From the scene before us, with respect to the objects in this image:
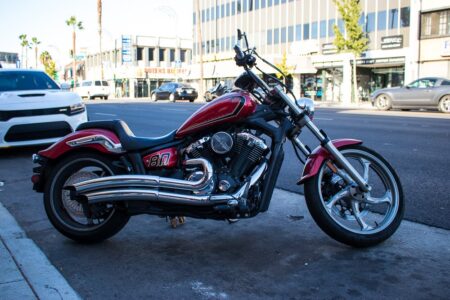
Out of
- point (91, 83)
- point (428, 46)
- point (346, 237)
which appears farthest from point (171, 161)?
point (91, 83)

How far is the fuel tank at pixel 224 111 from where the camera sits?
3572 millimetres

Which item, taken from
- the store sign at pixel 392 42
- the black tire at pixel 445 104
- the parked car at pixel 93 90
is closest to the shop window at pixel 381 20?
the store sign at pixel 392 42

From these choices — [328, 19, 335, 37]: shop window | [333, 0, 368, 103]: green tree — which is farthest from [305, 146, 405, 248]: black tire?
[328, 19, 335, 37]: shop window

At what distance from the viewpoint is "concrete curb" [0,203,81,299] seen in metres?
3.05

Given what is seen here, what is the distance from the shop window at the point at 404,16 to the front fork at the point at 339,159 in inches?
1450

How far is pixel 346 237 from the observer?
12.2 ft

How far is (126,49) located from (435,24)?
47410 mm

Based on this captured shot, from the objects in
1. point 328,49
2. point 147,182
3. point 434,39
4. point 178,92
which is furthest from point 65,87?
point 328,49

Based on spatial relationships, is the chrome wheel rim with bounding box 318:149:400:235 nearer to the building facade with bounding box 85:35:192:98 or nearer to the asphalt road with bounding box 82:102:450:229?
the asphalt road with bounding box 82:102:450:229

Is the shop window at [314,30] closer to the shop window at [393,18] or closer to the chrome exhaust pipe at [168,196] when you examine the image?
the shop window at [393,18]

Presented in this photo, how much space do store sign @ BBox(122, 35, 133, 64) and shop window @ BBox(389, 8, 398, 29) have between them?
42.2 m

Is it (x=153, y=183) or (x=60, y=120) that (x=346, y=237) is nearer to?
(x=153, y=183)

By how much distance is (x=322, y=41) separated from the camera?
42.4 metres

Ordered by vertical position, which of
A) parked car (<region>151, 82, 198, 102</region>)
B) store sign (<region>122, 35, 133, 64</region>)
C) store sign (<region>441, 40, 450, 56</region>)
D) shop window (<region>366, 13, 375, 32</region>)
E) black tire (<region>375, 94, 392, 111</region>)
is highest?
store sign (<region>122, 35, 133, 64</region>)
